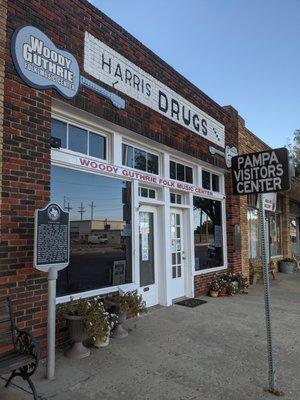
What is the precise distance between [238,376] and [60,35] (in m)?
5.21

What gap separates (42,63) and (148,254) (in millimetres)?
4252

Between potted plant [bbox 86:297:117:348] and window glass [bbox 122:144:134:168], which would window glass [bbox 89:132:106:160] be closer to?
window glass [bbox 122:144:134:168]

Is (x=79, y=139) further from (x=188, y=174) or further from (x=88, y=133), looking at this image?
(x=188, y=174)

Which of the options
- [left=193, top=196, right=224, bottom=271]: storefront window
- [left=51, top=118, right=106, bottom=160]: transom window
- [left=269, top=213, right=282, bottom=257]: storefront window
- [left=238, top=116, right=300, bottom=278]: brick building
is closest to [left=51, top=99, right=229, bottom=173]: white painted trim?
[left=51, top=118, right=106, bottom=160]: transom window

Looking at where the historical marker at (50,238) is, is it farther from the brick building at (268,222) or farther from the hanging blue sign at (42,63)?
the brick building at (268,222)

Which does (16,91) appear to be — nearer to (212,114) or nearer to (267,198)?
(212,114)

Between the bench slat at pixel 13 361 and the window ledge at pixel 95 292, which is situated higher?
the window ledge at pixel 95 292

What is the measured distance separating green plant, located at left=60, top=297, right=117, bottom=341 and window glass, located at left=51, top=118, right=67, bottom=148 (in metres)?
2.35

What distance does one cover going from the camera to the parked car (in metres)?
6.48

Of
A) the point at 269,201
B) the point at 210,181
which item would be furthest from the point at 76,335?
the point at 269,201

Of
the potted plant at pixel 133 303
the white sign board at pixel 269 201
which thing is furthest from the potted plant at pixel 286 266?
the potted plant at pixel 133 303

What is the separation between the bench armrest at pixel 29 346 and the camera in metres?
3.82

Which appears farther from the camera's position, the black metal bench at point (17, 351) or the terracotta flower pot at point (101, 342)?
the terracotta flower pot at point (101, 342)

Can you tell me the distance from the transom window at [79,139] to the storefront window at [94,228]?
391mm
